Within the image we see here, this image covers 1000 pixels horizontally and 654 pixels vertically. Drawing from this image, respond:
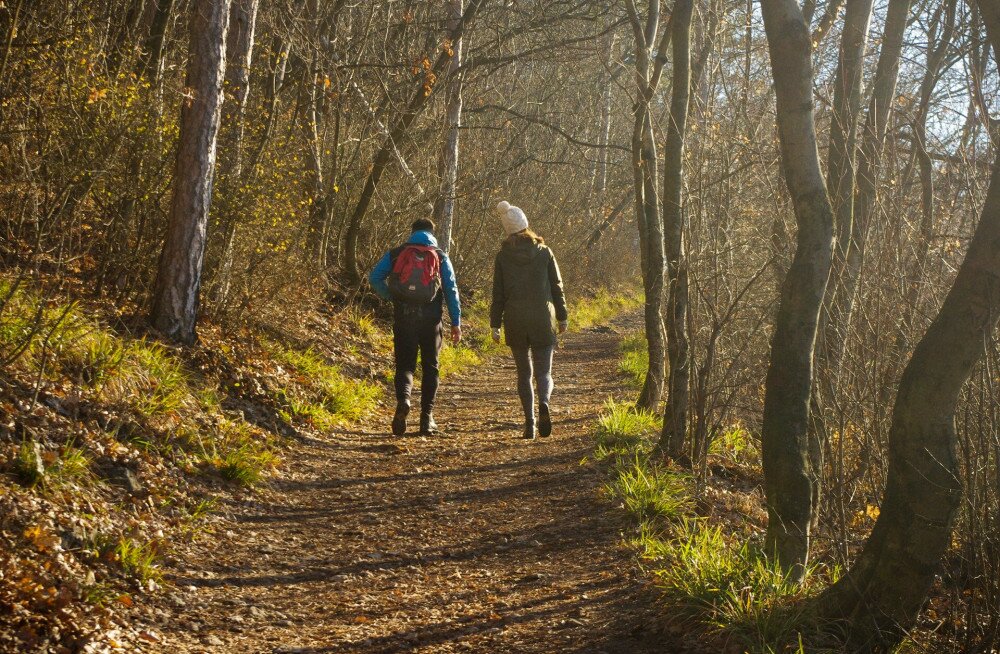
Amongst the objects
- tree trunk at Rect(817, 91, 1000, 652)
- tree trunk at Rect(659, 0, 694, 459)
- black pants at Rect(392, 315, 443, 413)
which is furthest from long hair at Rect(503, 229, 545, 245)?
tree trunk at Rect(817, 91, 1000, 652)

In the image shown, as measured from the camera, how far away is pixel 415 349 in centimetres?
823

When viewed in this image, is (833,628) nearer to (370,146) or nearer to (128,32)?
(128,32)

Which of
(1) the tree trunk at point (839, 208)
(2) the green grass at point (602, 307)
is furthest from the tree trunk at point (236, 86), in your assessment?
(2) the green grass at point (602, 307)

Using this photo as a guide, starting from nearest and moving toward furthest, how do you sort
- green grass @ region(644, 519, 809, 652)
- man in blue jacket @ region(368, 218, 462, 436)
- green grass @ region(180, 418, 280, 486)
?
green grass @ region(644, 519, 809, 652), green grass @ region(180, 418, 280, 486), man in blue jacket @ region(368, 218, 462, 436)

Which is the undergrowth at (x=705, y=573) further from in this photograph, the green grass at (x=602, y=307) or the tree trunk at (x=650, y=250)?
the green grass at (x=602, y=307)

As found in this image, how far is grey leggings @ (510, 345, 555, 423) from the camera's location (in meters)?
8.39

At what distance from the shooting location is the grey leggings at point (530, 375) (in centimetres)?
839

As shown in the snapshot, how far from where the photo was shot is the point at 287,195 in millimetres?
9039

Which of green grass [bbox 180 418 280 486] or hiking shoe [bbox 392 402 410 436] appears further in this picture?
hiking shoe [bbox 392 402 410 436]

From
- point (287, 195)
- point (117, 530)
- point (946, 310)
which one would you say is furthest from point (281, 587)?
point (287, 195)

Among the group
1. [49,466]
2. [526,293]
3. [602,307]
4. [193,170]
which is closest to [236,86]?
[193,170]

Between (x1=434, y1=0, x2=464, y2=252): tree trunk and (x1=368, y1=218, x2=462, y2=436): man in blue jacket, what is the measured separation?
4337 mm

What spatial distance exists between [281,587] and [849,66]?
21.2ft

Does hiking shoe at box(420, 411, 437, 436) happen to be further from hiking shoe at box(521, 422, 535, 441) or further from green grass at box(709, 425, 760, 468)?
green grass at box(709, 425, 760, 468)
